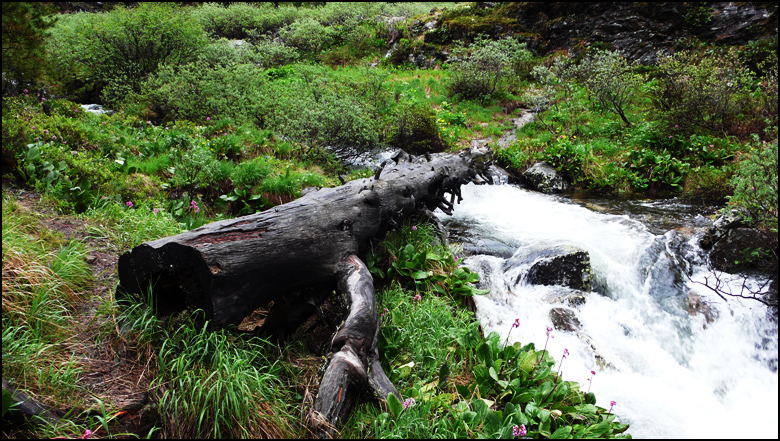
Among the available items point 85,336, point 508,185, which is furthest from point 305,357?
point 508,185

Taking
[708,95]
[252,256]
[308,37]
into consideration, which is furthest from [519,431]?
[308,37]

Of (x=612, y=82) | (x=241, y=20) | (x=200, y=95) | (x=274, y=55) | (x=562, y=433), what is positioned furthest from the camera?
(x=241, y=20)

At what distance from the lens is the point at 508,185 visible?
10.8 metres

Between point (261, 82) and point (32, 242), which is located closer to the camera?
point (32, 242)

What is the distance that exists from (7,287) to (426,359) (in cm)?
322

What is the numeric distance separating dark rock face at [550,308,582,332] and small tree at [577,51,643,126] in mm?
10075

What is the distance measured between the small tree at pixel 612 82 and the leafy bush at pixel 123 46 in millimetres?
13918

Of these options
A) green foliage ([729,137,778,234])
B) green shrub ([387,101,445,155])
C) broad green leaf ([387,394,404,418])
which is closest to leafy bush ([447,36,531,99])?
green shrub ([387,101,445,155])

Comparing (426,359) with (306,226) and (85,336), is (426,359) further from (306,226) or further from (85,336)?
(85,336)

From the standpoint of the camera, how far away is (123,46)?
39.4 ft

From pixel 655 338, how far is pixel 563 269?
1356 mm

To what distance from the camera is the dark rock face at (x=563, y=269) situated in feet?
17.7

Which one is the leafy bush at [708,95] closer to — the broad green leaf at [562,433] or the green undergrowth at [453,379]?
the green undergrowth at [453,379]

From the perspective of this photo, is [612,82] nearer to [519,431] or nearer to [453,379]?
[453,379]
